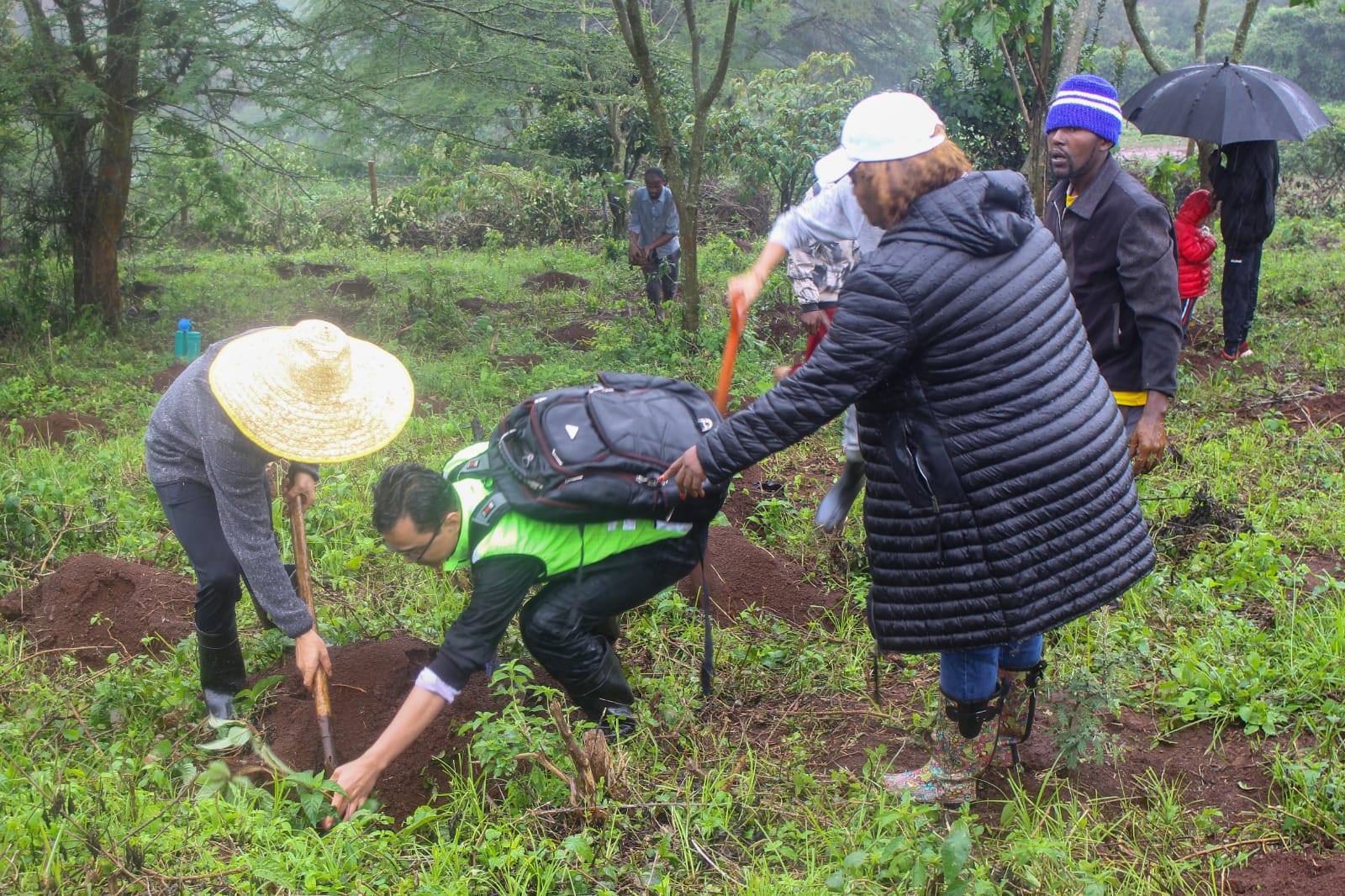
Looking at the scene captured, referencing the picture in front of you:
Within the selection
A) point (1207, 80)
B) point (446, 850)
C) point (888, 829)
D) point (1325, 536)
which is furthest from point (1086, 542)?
point (1207, 80)

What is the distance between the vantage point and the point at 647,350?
7.15m

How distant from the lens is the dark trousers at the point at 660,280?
29.8ft

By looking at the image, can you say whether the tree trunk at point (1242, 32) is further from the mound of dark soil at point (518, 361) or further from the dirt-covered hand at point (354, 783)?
the dirt-covered hand at point (354, 783)

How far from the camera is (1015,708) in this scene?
2795mm

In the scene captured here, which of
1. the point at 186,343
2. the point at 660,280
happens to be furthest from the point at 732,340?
the point at 660,280

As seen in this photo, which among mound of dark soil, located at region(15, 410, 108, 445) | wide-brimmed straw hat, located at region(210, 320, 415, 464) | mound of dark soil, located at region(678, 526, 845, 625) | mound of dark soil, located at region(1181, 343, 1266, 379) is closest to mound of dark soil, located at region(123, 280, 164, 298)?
mound of dark soil, located at region(15, 410, 108, 445)

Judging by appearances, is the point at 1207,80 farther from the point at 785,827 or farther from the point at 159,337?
the point at 159,337

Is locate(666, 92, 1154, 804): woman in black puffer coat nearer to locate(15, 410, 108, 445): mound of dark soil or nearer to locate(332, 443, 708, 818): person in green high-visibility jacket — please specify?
locate(332, 443, 708, 818): person in green high-visibility jacket

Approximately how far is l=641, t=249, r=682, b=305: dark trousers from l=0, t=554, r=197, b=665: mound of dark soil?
5686mm

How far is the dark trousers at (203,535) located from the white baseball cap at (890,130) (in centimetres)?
207

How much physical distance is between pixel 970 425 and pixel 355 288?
9842mm

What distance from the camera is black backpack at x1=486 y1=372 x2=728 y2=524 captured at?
2.61 m

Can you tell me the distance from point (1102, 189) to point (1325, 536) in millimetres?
1830

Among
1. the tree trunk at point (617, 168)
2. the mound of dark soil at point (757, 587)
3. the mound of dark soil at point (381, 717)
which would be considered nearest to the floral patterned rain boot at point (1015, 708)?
the mound of dark soil at point (757, 587)
